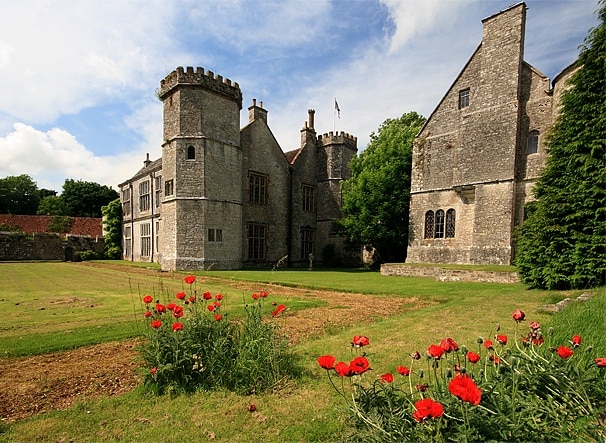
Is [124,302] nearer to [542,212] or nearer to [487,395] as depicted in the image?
[487,395]

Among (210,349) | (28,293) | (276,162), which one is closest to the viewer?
(210,349)

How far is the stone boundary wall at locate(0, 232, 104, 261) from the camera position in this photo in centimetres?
3216

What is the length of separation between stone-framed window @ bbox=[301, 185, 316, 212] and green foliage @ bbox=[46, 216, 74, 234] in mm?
33814

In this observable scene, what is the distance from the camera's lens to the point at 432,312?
7660 mm

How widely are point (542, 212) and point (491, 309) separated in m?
5.44

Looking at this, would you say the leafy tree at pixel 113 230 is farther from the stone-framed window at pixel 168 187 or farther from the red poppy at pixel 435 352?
the red poppy at pixel 435 352

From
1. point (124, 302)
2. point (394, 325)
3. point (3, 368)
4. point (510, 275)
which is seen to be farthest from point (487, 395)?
point (510, 275)

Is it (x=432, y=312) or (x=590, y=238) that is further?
(x=590, y=238)

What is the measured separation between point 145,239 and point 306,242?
15945 millimetres

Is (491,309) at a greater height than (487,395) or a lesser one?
lesser

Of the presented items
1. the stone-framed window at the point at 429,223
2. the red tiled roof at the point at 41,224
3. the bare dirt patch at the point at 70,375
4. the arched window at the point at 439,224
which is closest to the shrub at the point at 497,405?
the bare dirt patch at the point at 70,375

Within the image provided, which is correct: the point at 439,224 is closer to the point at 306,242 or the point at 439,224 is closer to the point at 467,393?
the point at 306,242

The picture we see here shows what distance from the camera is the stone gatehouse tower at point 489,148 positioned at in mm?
16594

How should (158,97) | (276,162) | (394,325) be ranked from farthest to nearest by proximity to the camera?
(276,162), (158,97), (394,325)
